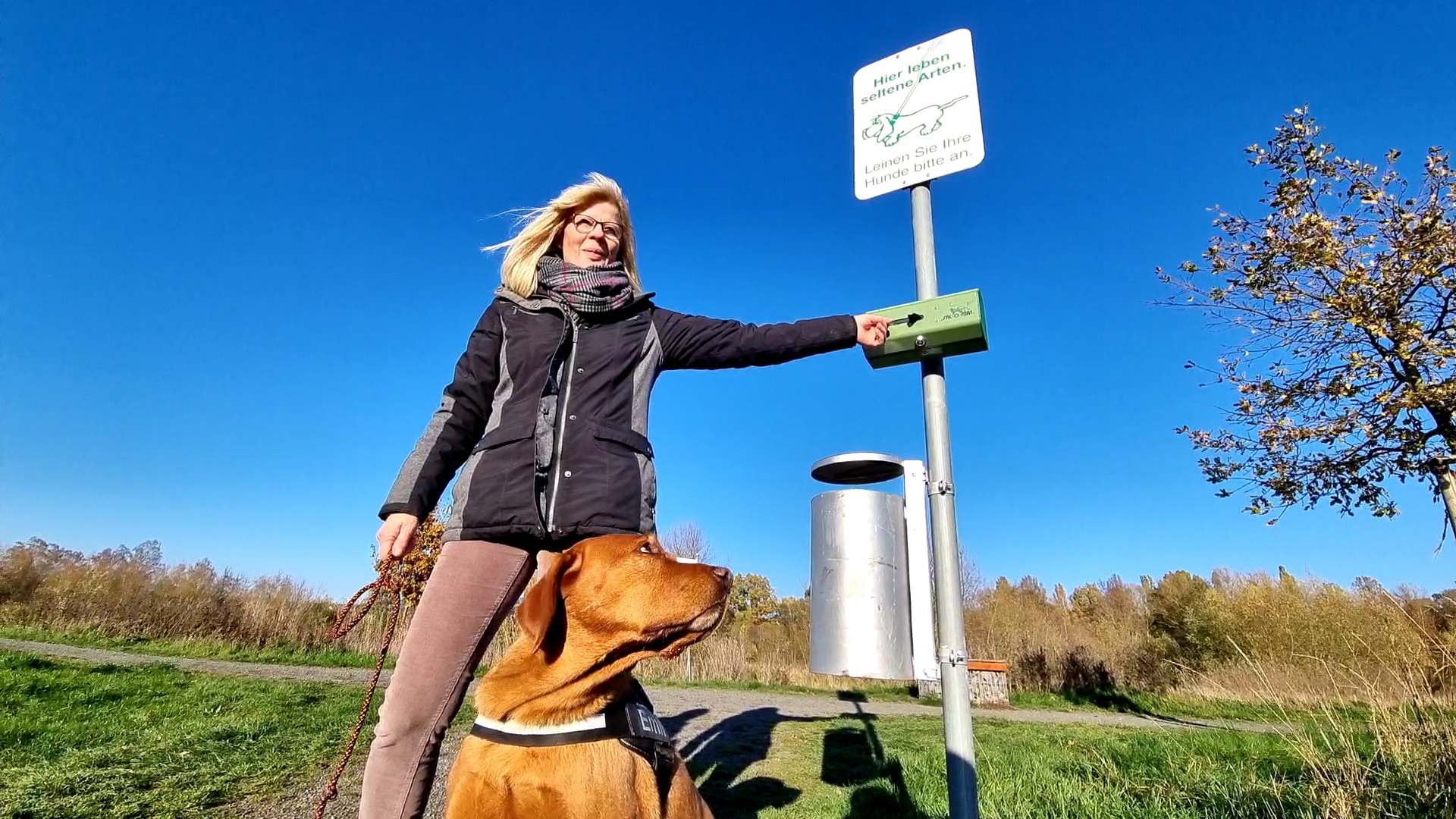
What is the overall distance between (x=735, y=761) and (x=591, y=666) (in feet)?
17.1

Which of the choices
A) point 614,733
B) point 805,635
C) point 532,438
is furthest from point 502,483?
point 805,635

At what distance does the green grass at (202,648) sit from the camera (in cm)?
1287

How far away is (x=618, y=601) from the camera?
82.1 inches

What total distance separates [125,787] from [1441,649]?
7950 mm

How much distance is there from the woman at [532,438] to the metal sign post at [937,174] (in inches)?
21.5

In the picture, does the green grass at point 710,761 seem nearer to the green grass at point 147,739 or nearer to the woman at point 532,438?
the green grass at point 147,739

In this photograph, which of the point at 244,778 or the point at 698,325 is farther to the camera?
the point at 244,778

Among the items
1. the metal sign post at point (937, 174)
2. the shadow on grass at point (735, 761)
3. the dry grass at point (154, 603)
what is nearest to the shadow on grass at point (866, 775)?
the shadow on grass at point (735, 761)

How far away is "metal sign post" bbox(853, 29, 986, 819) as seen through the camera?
2.69m

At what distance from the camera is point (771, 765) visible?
6.34 metres

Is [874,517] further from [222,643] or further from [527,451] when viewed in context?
[222,643]

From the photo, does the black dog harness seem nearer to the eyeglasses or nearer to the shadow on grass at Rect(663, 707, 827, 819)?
the shadow on grass at Rect(663, 707, 827, 819)

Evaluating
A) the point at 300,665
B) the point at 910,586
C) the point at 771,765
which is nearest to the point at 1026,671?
the point at 771,765

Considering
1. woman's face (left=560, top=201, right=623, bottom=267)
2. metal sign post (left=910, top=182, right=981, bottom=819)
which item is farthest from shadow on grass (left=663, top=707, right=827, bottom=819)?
woman's face (left=560, top=201, right=623, bottom=267)
